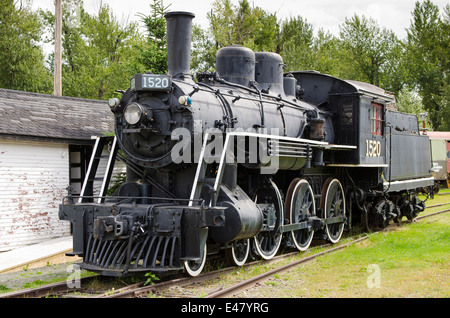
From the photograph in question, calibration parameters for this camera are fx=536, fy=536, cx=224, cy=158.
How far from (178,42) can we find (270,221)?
11.3 ft

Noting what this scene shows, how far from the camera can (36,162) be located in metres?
12.2

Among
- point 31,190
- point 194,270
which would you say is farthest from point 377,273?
point 31,190

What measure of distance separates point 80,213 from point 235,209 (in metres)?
2.45

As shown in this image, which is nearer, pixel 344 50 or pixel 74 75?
pixel 74 75

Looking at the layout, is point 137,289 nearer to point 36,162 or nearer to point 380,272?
point 380,272

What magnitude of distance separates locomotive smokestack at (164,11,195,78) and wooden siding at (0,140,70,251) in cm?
471

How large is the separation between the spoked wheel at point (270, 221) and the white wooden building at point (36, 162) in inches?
206

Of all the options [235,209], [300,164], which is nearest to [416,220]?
[300,164]

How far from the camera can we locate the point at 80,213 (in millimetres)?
8375

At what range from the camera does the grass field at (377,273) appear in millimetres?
7223

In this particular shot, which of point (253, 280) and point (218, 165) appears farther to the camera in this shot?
point (218, 165)

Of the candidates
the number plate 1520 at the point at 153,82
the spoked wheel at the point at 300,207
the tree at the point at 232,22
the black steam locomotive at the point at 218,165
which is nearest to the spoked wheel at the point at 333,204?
the black steam locomotive at the point at 218,165

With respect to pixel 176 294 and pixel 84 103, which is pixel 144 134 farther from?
pixel 84 103
